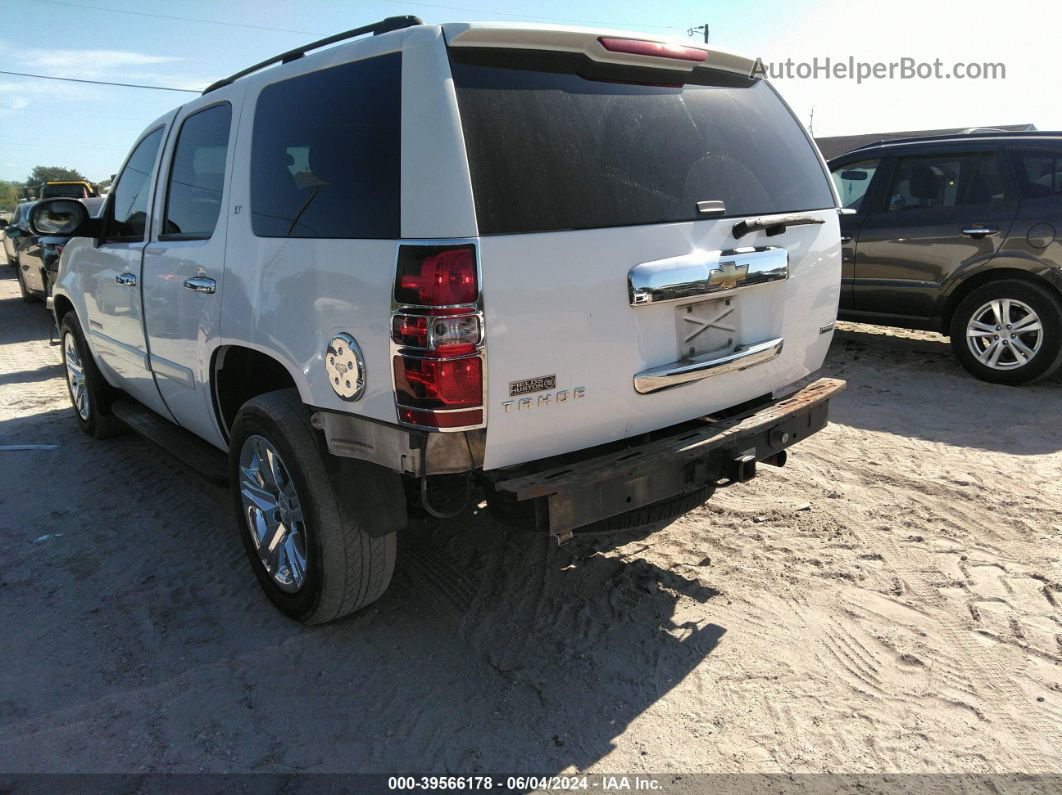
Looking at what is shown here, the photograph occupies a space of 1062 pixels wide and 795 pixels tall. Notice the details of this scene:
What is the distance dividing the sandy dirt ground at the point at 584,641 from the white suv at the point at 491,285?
0.43 metres

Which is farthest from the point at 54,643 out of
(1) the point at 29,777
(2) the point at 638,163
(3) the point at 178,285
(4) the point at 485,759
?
(2) the point at 638,163

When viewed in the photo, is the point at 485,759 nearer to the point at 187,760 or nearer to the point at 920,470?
the point at 187,760

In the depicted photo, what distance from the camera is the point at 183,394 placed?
411 centimetres

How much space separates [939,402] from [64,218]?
6257mm

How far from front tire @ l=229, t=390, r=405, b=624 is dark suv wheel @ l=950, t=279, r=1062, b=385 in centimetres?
561

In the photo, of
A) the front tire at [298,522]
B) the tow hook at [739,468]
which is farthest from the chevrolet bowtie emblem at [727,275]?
the front tire at [298,522]

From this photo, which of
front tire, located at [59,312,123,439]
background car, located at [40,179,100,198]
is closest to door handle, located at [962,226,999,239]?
front tire, located at [59,312,123,439]

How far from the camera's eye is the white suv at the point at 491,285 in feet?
8.22

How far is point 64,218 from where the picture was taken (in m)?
4.85

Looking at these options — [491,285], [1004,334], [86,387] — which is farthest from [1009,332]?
[86,387]

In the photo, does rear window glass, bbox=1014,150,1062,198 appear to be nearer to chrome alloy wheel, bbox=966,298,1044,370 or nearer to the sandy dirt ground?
chrome alloy wheel, bbox=966,298,1044,370

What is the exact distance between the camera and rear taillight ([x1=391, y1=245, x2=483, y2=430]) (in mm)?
2414

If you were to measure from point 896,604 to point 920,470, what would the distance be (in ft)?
5.55

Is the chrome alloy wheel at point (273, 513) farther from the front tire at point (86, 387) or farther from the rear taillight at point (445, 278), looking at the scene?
the front tire at point (86, 387)
